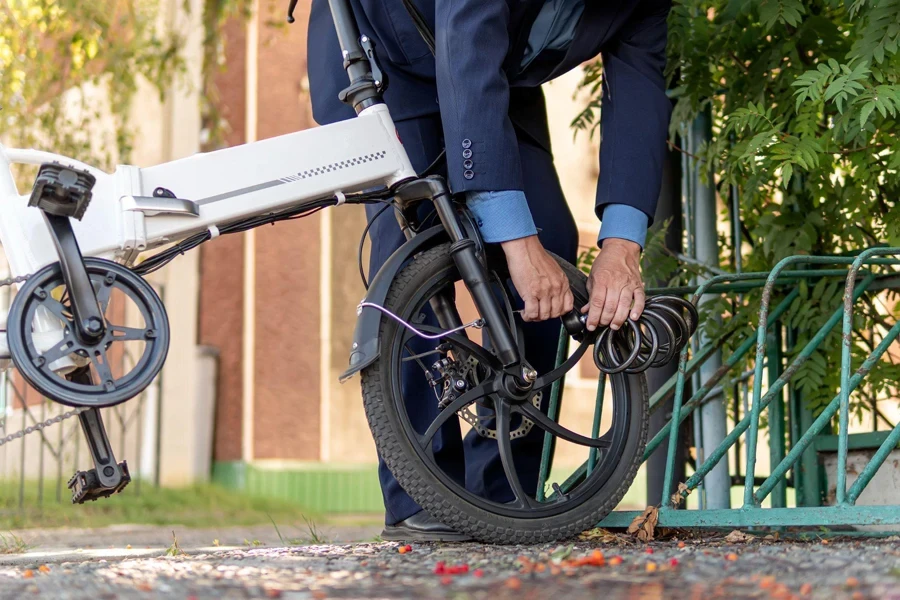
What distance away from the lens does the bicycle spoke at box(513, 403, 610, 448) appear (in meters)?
2.17

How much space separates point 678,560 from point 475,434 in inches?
33.5

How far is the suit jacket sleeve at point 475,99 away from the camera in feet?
7.00

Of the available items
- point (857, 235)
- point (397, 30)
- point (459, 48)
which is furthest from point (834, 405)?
point (397, 30)

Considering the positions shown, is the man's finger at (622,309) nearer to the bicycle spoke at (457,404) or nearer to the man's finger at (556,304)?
the man's finger at (556,304)

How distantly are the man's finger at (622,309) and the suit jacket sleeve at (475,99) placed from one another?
330 millimetres

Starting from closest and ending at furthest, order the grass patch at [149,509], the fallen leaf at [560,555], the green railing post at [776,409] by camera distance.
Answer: the fallen leaf at [560,555]
the green railing post at [776,409]
the grass patch at [149,509]

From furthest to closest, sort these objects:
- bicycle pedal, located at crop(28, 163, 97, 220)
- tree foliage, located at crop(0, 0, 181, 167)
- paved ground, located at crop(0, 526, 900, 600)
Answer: tree foliage, located at crop(0, 0, 181, 167)
bicycle pedal, located at crop(28, 163, 97, 220)
paved ground, located at crop(0, 526, 900, 600)

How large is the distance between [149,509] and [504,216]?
17.9 feet

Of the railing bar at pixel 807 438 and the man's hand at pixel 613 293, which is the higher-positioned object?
the man's hand at pixel 613 293

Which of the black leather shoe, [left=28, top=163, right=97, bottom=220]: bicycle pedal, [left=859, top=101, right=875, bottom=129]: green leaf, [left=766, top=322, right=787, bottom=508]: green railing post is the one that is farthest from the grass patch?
[left=859, top=101, right=875, bottom=129]: green leaf

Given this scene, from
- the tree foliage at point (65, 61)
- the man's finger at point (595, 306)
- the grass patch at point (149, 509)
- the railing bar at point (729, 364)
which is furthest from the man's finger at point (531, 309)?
the tree foliage at point (65, 61)

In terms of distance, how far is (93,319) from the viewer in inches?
72.5

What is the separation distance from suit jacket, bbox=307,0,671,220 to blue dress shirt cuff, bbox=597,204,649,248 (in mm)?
19

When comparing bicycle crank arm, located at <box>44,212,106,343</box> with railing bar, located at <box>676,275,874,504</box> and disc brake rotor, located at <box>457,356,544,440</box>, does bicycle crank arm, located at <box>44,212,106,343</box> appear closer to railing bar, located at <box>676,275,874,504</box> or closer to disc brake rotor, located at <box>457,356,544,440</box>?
disc brake rotor, located at <box>457,356,544,440</box>
